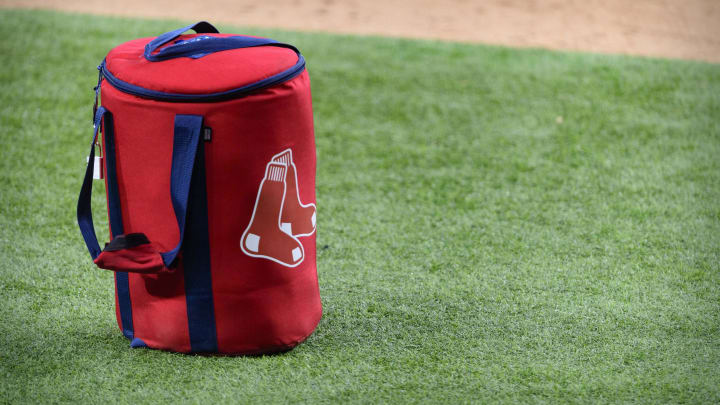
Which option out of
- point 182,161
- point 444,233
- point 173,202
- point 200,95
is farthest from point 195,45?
point 444,233

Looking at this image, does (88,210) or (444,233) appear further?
(444,233)

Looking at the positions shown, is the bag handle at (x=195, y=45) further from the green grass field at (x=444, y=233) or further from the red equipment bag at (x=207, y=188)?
the green grass field at (x=444, y=233)

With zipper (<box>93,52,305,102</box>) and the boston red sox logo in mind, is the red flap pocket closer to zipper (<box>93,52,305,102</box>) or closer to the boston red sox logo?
the boston red sox logo

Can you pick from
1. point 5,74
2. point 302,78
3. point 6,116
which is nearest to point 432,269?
point 302,78

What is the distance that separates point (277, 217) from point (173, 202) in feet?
1.03

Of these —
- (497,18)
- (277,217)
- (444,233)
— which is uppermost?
(277,217)

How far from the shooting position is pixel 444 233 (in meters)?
3.41

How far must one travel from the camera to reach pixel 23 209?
11.4 feet

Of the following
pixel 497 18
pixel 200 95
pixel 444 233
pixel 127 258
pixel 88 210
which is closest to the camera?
pixel 200 95

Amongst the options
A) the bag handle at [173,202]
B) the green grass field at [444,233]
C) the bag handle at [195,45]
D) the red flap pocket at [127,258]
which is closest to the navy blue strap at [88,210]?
the bag handle at [173,202]

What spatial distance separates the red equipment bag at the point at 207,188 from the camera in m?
2.16

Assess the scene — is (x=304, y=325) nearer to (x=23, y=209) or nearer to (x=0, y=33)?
(x=23, y=209)

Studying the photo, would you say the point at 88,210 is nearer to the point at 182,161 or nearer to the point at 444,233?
the point at 182,161

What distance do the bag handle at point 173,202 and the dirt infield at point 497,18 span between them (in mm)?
3720
